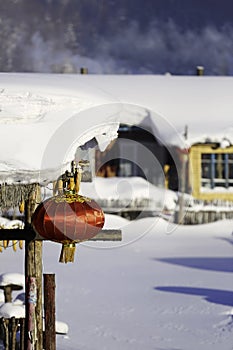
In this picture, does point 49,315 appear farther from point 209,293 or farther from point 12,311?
point 209,293

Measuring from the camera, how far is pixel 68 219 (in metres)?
4.30

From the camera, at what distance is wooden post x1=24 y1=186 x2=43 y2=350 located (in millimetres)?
5039

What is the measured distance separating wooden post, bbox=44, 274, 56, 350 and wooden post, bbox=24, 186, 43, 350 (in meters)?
0.07

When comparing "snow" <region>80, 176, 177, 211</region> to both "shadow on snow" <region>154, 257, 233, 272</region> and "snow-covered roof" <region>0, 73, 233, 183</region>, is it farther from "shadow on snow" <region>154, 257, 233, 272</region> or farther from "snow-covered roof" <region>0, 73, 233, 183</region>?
"snow-covered roof" <region>0, 73, 233, 183</region>

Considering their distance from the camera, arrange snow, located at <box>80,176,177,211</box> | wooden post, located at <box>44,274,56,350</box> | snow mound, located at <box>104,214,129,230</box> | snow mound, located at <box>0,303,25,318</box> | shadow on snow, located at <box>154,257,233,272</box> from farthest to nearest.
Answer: snow, located at <box>80,176,177,211</box> → snow mound, located at <box>104,214,129,230</box> → shadow on snow, located at <box>154,257,233,272</box> → snow mound, located at <box>0,303,25,318</box> → wooden post, located at <box>44,274,56,350</box>

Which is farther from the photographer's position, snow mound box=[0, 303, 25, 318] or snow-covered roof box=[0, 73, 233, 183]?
snow mound box=[0, 303, 25, 318]

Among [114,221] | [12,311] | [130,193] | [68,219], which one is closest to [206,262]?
[114,221]

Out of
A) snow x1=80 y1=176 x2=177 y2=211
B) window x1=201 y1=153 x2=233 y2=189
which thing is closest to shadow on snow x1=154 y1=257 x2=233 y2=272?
snow x1=80 y1=176 x2=177 y2=211

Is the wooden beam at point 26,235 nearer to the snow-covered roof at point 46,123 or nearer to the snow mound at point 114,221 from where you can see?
the snow-covered roof at point 46,123

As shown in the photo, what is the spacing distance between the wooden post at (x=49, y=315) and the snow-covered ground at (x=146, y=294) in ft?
1.58

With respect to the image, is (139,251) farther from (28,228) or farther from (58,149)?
(58,149)

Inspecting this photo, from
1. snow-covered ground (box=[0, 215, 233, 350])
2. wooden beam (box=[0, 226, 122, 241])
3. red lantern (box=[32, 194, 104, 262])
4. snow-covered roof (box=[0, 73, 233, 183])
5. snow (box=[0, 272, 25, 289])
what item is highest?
snow-covered roof (box=[0, 73, 233, 183])

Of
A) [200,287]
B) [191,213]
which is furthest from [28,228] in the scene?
[191,213]

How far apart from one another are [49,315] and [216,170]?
19.2m
